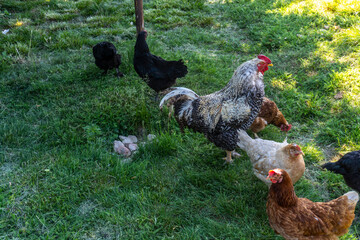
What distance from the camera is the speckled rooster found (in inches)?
139

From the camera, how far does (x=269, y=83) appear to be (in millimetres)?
5395

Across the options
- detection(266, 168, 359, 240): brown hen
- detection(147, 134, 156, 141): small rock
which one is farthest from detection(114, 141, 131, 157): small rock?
detection(266, 168, 359, 240): brown hen

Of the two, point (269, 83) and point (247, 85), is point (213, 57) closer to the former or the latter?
point (269, 83)

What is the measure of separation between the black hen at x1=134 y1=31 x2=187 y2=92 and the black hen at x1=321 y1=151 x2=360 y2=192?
2783 mm

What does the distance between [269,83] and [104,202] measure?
3.89 m

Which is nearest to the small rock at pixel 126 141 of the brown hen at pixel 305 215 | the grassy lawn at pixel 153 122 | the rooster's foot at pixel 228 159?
the grassy lawn at pixel 153 122

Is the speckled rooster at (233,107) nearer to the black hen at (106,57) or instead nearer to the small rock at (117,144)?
the small rock at (117,144)

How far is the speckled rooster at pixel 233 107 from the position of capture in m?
3.52

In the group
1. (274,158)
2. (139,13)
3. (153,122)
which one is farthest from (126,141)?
(139,13)

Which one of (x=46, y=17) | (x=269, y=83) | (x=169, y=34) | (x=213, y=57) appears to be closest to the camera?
(x=269, y=83)

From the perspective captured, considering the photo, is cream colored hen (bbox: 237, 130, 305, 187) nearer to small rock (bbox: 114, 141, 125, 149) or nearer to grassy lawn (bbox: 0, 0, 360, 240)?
grassy lawn (bbox: 0, 0, 360, 240)

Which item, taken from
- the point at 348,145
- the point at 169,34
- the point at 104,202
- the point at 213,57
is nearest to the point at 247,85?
the point at 348,145

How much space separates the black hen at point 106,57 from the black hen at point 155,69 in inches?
16.9

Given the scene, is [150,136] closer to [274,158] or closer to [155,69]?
[155,69]
